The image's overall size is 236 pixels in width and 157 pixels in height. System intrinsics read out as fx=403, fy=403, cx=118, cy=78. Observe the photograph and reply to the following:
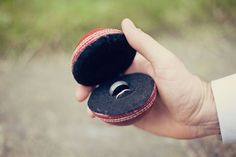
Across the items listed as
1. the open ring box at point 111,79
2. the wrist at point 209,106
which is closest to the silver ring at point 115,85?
the open ring box at point 111,79

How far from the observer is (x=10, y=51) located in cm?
110

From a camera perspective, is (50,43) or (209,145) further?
(50,43)

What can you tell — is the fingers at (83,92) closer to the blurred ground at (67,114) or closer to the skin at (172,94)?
the skin at (172,94)

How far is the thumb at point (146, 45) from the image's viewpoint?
2.00 ft

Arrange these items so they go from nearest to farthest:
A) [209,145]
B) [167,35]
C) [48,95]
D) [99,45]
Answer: [99,45] < [209,145] < [48,95] < [167,35]

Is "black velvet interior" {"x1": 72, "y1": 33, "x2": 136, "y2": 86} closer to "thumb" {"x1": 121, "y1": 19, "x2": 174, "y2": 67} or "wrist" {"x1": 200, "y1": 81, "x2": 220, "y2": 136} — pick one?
"thumb" {"x1": 121, "y1": 19, "x2": 174, "y2": 67}

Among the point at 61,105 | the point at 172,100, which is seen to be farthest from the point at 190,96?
the point at 61,105

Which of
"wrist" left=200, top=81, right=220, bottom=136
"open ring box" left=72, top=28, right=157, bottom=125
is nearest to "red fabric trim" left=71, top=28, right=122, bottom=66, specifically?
"open ring box" left=72, top=28, right=157, bottom=125

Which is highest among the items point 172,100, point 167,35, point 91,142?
point 172,100

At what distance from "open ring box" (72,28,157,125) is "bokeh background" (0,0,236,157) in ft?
0.94

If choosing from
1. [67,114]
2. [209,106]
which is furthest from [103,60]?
[67,114]

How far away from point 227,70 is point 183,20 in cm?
21

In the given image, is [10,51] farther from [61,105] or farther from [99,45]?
[99,45]

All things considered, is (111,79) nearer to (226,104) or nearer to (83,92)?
(83,92)
